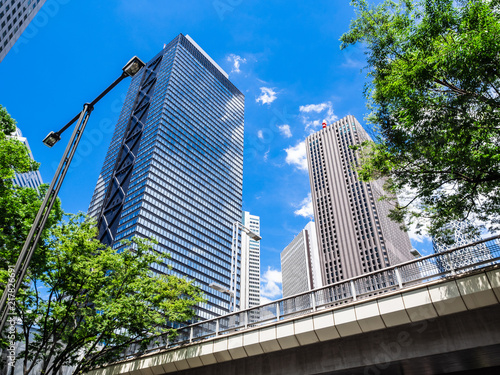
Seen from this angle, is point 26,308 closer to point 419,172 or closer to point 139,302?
point 139,302

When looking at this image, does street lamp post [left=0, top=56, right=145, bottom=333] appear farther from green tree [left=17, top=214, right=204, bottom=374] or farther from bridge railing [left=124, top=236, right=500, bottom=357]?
bridge railing [left=124, top=236, right=500, bottom=357]

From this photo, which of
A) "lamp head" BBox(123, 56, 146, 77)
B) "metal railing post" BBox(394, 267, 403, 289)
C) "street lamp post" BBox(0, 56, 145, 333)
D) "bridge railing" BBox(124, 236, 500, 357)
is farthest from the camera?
"metal railing post" BBox(394, 267, 403, 289)

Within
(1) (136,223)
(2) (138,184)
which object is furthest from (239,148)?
Result: (1) (136,223)

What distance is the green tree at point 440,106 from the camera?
9.47 m

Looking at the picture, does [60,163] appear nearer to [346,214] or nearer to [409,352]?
[409,352]

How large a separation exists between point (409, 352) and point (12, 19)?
9884 cm

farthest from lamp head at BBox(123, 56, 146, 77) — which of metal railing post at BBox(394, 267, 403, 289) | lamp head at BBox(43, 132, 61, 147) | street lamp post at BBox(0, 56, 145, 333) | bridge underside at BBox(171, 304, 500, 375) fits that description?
bridge underside at BBox(171, 304, 500, 375)

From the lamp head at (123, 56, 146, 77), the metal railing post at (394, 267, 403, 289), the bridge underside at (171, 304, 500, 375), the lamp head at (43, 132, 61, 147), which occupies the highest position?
the lamp head at (123, 56, 146, 77)

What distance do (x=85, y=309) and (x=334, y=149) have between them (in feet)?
487

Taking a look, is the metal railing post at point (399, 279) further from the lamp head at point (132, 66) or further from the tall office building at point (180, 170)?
the tall office building at point (180, 170)

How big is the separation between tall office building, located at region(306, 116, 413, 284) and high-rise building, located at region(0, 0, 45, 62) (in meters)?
118

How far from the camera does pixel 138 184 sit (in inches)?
4373

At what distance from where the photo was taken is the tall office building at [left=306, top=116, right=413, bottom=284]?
12975 centimetres

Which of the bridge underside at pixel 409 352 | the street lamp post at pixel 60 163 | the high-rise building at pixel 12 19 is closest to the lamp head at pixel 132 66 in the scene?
the street lamp post at pixel 60 163
